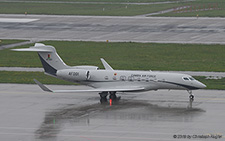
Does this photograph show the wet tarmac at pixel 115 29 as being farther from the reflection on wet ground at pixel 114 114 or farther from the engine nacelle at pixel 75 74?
the reflection on wet ground at pixel 114 114

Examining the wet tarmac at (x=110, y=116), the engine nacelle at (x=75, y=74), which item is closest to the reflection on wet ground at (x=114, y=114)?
the wet tarmac at (x=110, y=116)

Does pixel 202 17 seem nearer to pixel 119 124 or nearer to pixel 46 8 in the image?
pixel 46 8

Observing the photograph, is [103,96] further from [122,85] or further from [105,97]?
[122,85]

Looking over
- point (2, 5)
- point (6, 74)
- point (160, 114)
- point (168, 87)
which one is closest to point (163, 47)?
point (6, 74)

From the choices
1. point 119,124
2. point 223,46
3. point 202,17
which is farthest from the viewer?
point 202,17

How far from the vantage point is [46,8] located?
4894 inches

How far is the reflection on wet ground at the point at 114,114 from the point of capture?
38463 mm

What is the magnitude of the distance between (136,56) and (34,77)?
1724cm

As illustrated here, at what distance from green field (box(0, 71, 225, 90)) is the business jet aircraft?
5720mm

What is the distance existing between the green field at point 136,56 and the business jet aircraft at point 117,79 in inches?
564

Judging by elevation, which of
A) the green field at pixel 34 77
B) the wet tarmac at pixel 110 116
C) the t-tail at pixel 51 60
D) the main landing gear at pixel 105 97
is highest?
the t-tail at pixel 51 60

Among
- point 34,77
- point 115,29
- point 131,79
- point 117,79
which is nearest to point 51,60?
point 117,79

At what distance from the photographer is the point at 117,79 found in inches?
1844

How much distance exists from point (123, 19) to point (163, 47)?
28646 mm
